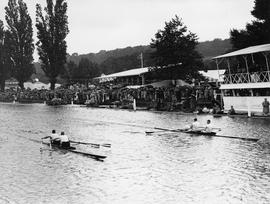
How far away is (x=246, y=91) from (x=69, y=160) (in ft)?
85.3

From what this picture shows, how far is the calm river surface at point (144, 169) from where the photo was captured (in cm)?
1731

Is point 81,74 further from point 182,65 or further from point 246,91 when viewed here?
point 246,91

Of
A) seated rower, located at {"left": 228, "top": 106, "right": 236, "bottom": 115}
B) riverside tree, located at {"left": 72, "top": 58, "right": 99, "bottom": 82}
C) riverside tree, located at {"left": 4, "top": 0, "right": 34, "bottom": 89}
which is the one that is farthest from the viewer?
riverside tree, located at {"left": 72, "top": 58, "right": 99, "bottom": 82}

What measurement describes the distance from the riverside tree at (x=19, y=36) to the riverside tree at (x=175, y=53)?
43.2m

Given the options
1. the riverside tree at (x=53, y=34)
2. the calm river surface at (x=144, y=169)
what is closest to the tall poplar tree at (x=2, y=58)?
the riverside tree at (x=53, y=34)

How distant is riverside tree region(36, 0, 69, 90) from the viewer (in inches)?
3366

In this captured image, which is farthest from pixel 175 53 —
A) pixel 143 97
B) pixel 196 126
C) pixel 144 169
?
pixel 144 169

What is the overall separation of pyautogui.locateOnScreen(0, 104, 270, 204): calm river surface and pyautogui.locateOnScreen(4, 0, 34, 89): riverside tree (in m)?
63.0

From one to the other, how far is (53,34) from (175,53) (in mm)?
34633

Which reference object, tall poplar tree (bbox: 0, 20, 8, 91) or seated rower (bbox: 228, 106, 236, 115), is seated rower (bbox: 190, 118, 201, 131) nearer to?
seated rower (bbox: 228, 106, 236, 115)

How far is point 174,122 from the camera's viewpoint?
40.5 m

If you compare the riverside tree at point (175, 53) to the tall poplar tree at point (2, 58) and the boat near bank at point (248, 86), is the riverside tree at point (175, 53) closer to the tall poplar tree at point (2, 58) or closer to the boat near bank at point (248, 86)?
the boat near bank at point (248, 86)

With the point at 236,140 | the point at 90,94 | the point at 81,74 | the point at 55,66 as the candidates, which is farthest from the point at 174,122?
the point at 81,74

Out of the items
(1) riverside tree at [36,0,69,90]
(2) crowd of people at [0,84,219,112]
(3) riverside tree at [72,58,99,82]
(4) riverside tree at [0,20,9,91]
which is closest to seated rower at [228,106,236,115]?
(2) crowd of people at [0,84,219,112]
